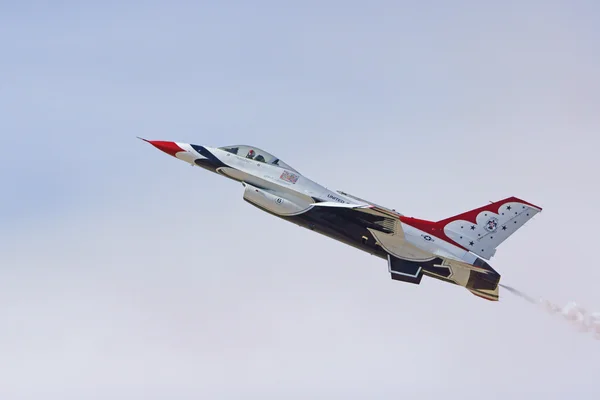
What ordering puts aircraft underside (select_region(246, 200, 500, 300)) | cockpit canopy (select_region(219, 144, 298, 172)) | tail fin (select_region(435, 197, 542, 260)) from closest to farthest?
aircraft underside (select_region(246, 200, 500, 300)), tail fin (select_region(435, 197, 542, 260)), cockpit canopy (select_region(219, 144, 298, 172))

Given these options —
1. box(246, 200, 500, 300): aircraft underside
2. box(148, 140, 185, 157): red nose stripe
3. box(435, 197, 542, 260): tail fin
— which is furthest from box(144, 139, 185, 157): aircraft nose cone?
box(435, 197, 542, 260): tail fin

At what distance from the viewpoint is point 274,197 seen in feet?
110

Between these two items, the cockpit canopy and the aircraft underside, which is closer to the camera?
the aircraft underside

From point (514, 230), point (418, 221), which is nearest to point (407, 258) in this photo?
point (418, 221)

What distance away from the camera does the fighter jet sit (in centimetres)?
3347

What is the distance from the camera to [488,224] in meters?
34.8

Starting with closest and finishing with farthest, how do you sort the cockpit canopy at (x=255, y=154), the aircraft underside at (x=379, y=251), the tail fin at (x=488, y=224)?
the aircraft underside at (x=379, y=251)
the tail fin at (x=488, y=224)
the cockpit canopy at (x=255, y=154)

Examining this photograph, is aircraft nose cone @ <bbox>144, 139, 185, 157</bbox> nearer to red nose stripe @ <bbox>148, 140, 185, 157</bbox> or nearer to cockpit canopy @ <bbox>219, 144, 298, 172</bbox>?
red nose stripe @ <bbox>148, 140, 185, 157</bbox>

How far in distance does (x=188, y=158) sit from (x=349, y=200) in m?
7.14

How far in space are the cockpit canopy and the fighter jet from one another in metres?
0.04

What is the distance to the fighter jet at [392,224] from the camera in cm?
3347

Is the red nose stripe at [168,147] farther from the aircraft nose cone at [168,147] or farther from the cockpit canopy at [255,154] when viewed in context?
the cockpit canopy at [255,154]

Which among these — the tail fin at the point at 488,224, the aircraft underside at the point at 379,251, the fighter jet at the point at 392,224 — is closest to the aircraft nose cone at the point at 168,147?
the fighter jet at the point at 392,224

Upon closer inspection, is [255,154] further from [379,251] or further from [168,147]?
[379,251]
